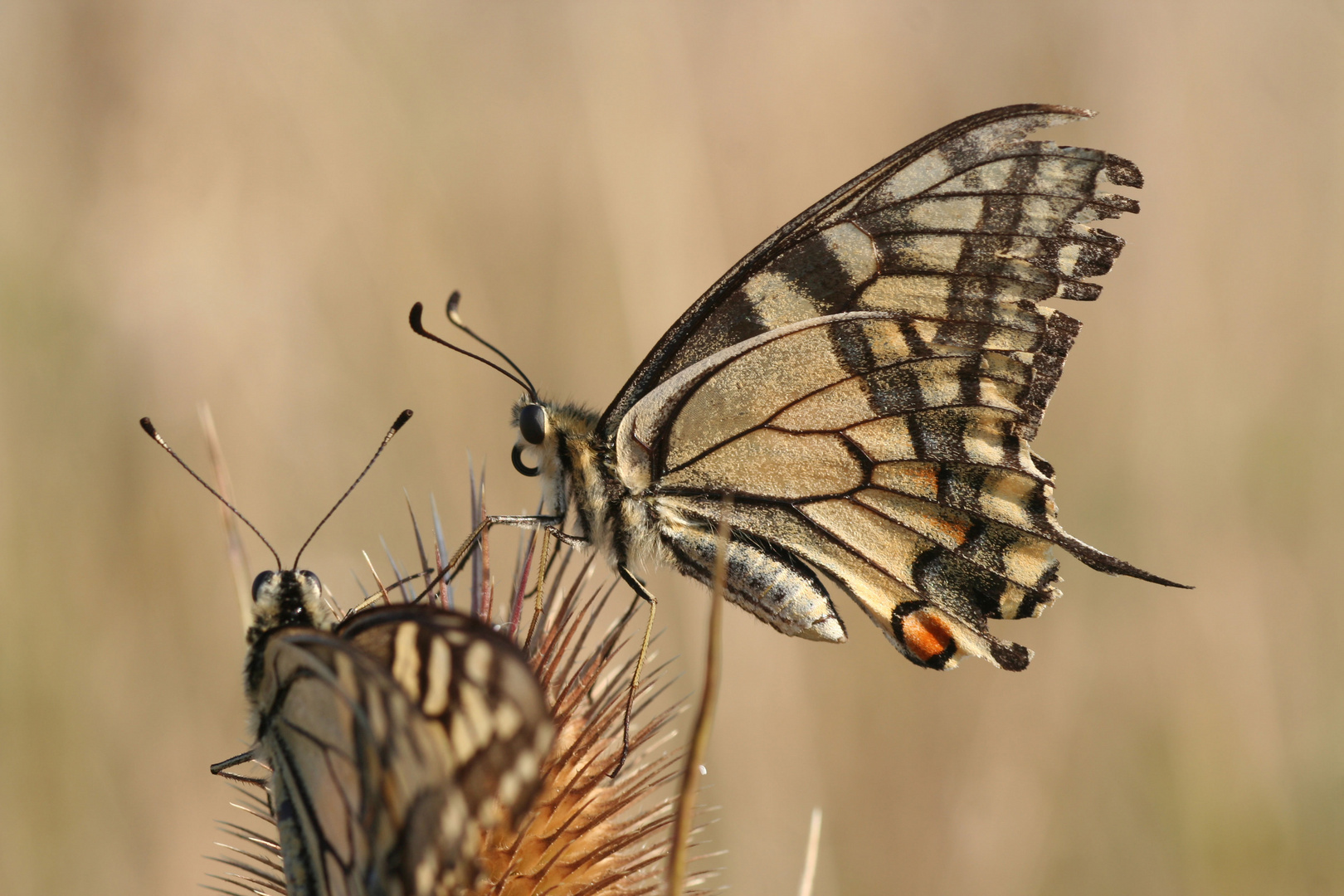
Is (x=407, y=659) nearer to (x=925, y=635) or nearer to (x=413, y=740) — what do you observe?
(x=413, y=740)

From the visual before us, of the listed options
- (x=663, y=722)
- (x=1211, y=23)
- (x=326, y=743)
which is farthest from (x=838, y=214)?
(x=1211, y=23)

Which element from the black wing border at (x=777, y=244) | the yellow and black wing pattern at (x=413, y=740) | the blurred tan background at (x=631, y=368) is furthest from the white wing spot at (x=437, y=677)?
the blurred tan background at (x=631, y=368)

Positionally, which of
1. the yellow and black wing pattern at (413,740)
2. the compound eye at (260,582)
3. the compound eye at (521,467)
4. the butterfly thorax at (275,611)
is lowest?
the yellow and black wing pattern at (413,740)

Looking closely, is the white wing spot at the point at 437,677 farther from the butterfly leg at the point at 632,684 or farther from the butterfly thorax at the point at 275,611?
the butterfly leg at the point at 632,684

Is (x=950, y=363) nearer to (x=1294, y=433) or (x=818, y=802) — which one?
(x=818, y=802)

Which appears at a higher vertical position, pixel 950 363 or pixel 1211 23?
pixel 1211 23

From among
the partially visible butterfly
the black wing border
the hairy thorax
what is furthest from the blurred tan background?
the partially visible butterfly
